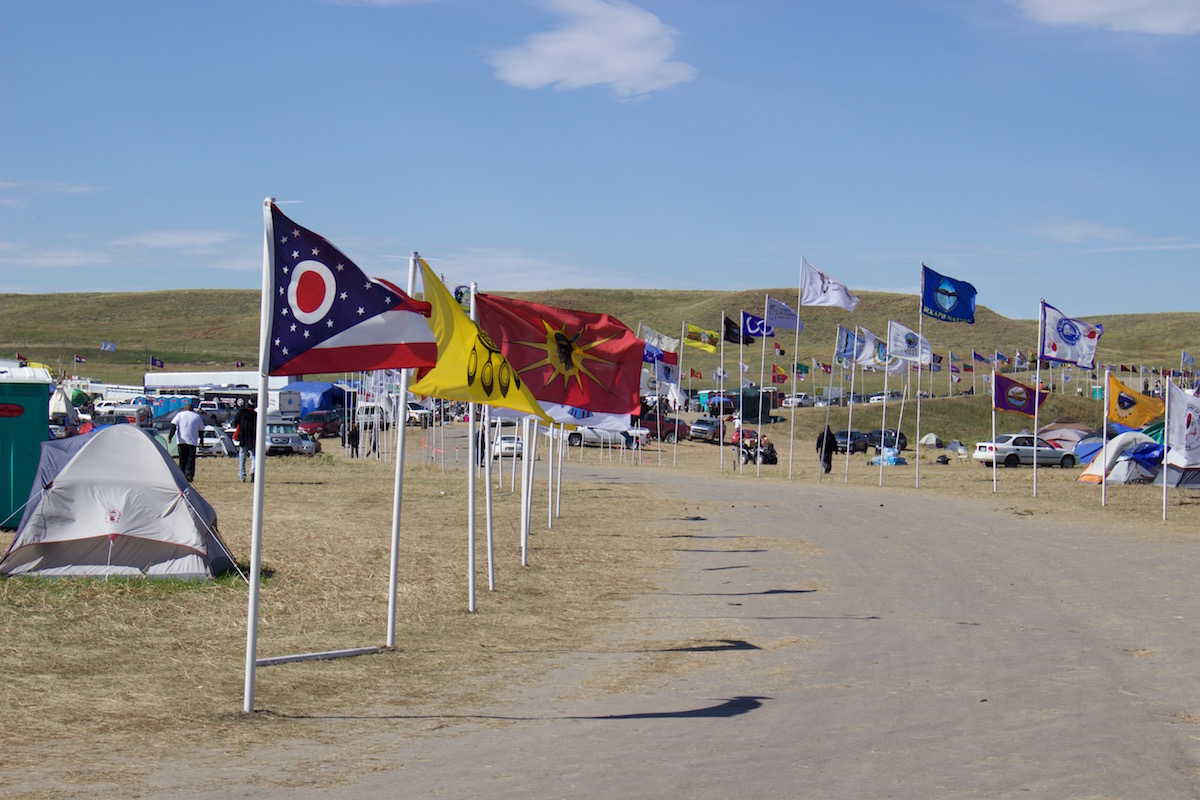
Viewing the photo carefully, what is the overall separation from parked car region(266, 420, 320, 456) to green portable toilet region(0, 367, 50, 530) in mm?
21916

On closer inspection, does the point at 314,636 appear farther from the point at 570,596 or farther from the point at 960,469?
the point at 960,469

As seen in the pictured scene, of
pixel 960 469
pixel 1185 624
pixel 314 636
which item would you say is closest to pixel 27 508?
pixel 314 636

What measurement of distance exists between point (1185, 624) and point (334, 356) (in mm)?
8880

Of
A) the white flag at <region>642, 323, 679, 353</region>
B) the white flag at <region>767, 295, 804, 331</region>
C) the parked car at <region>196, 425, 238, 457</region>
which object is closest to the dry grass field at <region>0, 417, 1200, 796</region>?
the white flag at <region>767, 295, 804, 331</region>

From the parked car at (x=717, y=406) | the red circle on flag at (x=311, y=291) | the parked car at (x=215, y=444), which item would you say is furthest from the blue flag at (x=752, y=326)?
the parked car at (x=717, y=406)

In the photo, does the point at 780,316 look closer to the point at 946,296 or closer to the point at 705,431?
the point at 946,296

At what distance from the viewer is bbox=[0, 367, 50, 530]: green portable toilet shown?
17.5 metres

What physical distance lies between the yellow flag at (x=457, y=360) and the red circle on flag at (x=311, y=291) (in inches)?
72.7

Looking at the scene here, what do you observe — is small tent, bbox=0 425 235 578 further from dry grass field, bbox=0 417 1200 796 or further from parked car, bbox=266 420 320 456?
parked car, bbox=266 420 320 456

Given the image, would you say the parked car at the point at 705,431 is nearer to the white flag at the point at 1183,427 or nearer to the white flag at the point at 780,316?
the white flag at the point at 780,316

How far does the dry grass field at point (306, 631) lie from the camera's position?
7031mm

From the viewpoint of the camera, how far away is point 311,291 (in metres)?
7.96

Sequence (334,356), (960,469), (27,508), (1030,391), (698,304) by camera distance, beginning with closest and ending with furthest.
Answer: (334,356) < (27,508) < (1030,391) < (960,469) < (698,304)

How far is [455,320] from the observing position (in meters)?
10.5
